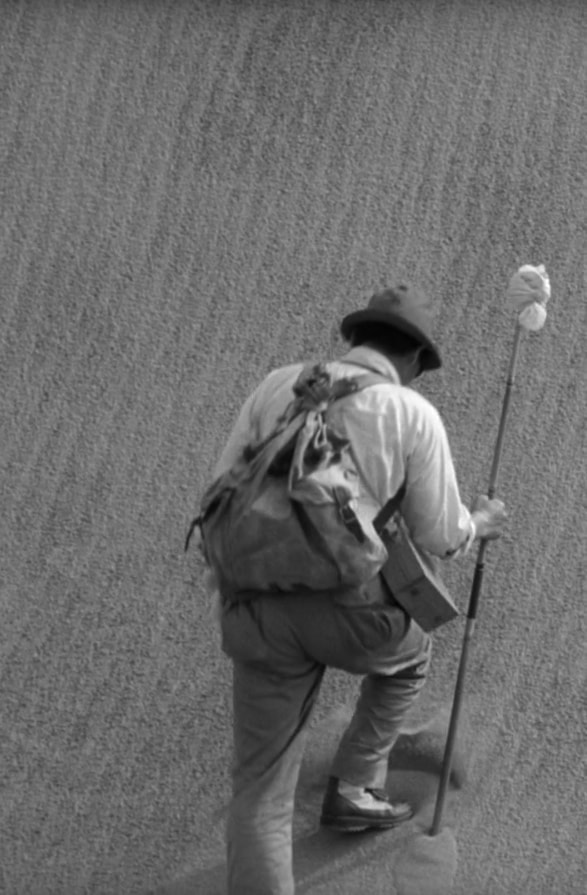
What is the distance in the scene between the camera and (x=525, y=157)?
20.7ft

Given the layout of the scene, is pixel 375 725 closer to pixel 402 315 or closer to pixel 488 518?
pixel 488 518

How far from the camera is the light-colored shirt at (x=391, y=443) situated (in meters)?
4.09

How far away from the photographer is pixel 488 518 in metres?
4.63

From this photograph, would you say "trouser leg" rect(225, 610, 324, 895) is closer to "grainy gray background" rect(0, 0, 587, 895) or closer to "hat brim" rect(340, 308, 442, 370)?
"grainy gray background" rect(0, 0, 587, 895)

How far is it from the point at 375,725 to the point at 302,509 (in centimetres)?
101

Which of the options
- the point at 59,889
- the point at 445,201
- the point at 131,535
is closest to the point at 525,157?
the point at 445,201

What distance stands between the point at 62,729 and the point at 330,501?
163 cm

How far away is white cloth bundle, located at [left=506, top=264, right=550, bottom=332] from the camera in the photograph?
4824mm

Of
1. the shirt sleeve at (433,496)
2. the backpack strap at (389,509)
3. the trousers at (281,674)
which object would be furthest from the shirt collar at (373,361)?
the trousers at (281,674)

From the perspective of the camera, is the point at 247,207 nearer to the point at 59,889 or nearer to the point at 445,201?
the point at 445,201

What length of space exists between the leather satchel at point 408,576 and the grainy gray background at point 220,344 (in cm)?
90

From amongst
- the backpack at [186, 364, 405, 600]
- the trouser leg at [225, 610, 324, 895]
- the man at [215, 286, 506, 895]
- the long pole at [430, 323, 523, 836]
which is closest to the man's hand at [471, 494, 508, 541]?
the man at [215, 286, 506, 895]

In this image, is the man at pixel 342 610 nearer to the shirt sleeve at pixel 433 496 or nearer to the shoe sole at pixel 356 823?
the shirt sleeve at pixel 433 496

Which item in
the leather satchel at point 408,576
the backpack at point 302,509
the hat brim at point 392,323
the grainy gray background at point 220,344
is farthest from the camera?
the grainy gray background at point 220,344
